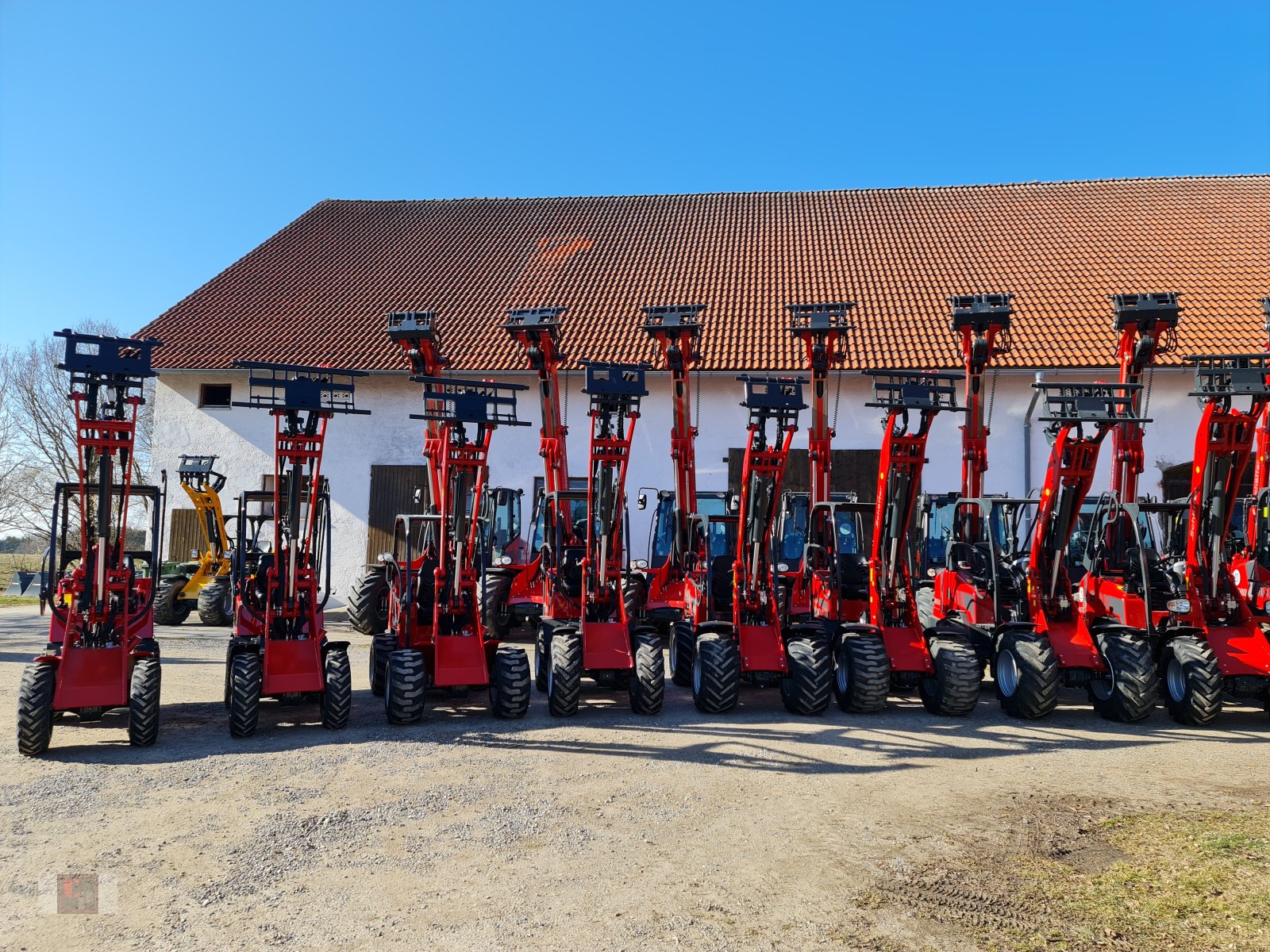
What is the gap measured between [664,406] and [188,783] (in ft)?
47.0

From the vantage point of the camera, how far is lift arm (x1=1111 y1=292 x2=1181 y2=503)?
11.8 metres

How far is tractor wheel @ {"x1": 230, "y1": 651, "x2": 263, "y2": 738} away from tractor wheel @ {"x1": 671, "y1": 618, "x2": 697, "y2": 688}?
15.6ft

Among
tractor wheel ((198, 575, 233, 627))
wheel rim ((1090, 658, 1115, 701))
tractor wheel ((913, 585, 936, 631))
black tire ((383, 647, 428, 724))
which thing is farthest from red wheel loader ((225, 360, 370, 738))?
wheel rim ((1090, 658, 1115, 701))

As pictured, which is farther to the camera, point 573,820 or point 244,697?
point 244,697

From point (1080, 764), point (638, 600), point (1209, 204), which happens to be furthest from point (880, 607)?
point (1209, 204)

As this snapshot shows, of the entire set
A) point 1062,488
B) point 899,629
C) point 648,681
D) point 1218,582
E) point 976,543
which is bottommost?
point 648,681

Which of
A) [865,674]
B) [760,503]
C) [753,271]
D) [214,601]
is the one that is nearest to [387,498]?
[214,601]

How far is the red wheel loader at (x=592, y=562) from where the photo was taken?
364 inches

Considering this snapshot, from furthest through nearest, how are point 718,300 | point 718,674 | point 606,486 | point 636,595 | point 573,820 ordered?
1. point 718,300
2. point 636,595
3. point 606,486
4. point 718,674
5. point 573,820

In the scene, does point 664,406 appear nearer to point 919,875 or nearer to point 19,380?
point 919,875

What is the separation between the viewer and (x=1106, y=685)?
9.52 metres

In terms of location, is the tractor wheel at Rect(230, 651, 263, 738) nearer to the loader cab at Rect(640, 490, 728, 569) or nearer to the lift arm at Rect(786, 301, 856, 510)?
the loader cab at Rect(640, 490, 728, 569)

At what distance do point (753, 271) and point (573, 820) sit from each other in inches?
764

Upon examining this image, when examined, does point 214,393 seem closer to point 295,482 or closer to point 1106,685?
point 295,482
